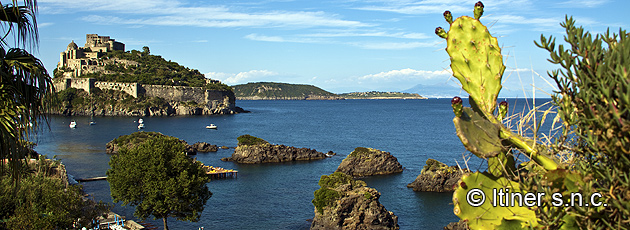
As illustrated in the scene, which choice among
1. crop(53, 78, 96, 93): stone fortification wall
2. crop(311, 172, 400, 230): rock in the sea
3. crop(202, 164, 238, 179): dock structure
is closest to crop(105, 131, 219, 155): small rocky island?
crop(202, 164, 238, 179): dock structure

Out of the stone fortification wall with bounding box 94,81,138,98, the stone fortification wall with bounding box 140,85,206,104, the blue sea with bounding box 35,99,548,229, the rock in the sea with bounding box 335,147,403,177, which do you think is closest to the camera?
the blue sea with bounding box 35,99,548,229

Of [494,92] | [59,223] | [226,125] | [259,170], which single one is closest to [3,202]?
[59,223]

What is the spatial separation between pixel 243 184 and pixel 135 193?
60.4 ft

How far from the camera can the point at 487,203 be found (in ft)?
14.4

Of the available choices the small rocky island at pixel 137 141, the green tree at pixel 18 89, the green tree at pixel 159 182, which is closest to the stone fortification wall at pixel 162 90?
the small rocky island at pixel 137 141

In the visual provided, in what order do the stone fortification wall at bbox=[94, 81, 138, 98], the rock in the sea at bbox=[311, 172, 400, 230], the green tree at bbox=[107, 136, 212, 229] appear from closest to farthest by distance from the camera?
the green tree at bbox=[107, 136, 212, 229]
the rock in the sea at bbox=[311, 172, 400, 230]
the stone fortification wall at bbox=[94, 81, 138, 98]

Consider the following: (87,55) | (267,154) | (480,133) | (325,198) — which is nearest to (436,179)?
(325,198)

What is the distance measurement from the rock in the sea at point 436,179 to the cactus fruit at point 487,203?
32962 millimetres

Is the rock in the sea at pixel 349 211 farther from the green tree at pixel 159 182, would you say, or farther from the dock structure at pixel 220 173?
the dock structure at pixel 220 173

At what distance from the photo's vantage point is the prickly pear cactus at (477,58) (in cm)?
480

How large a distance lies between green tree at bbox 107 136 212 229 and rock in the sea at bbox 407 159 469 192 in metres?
18.9

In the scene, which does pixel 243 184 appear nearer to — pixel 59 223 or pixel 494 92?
pixel 59 223

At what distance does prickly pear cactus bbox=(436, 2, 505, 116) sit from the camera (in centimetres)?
480

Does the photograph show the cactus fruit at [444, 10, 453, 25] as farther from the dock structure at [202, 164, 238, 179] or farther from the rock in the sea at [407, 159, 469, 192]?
the dock structure at [202, 164, 238, 179]
